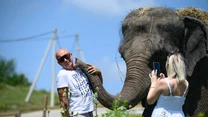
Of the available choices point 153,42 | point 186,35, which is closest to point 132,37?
point 153,42

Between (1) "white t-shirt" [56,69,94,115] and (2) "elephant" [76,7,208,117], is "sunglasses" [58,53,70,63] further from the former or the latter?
(2) "elephant" [76,7,208,117]

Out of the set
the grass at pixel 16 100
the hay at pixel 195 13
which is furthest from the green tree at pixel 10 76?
the hay at pixel 195 13

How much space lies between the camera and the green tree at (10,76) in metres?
90.8

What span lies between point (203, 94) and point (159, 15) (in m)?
1.85

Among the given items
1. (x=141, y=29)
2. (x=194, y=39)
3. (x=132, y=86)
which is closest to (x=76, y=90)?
(x=132, y=86)

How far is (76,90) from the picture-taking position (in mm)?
9836

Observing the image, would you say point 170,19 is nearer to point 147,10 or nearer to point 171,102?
point 147,10

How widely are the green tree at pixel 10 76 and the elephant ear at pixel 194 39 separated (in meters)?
78.1

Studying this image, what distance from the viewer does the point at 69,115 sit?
30.8 feet

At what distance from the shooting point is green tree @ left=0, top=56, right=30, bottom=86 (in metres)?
90.8

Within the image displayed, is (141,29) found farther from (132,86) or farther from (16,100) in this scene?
(16,100)

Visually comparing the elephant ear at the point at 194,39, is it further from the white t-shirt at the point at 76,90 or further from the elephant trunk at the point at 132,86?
the white t-shirt at the point at 76,90

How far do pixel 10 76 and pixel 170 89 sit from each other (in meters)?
85.8

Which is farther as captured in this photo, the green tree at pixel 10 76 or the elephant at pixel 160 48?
the green tree at pixel 10 76
